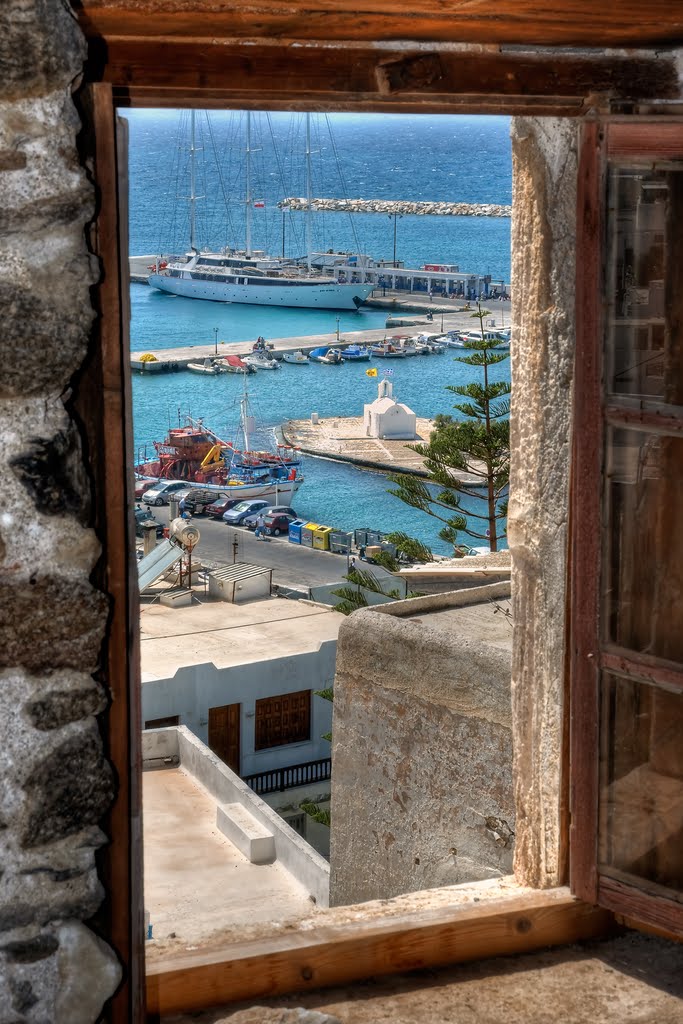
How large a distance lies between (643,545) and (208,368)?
4589cm

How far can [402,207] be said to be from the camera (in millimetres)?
84938

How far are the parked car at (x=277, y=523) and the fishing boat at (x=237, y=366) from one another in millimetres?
16906

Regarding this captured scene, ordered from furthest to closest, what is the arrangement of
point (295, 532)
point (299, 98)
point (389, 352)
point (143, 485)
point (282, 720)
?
point (389, 352), point (143, 485), point (295, 532), point (282, 720), point (299, 98)

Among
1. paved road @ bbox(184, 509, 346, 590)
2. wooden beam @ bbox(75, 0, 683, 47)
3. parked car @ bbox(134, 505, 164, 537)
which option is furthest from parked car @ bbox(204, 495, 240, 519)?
wooden beam @ bbox(75, 0, 683, 47)

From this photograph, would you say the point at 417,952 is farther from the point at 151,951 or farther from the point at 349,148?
the point at 349,148

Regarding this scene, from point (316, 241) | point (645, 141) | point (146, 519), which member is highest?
point (316, 241)

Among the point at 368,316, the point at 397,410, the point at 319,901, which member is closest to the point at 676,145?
the point at 319,901

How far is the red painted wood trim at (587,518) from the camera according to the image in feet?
7.14

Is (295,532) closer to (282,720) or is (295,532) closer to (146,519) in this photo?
(146,519)

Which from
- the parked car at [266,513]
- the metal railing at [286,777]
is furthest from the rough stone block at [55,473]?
the parked car at [266,513]

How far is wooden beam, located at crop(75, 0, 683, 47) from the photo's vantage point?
65.0 inches

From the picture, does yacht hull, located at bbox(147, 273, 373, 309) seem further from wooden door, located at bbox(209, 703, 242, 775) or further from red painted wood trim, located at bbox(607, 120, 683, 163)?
red painted wood trim, located at bbox(607, 120, 683, 163)

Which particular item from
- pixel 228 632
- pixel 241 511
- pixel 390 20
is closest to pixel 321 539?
pixel 241 511

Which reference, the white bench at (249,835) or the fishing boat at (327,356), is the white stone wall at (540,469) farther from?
the fishing boat at (327,356)
